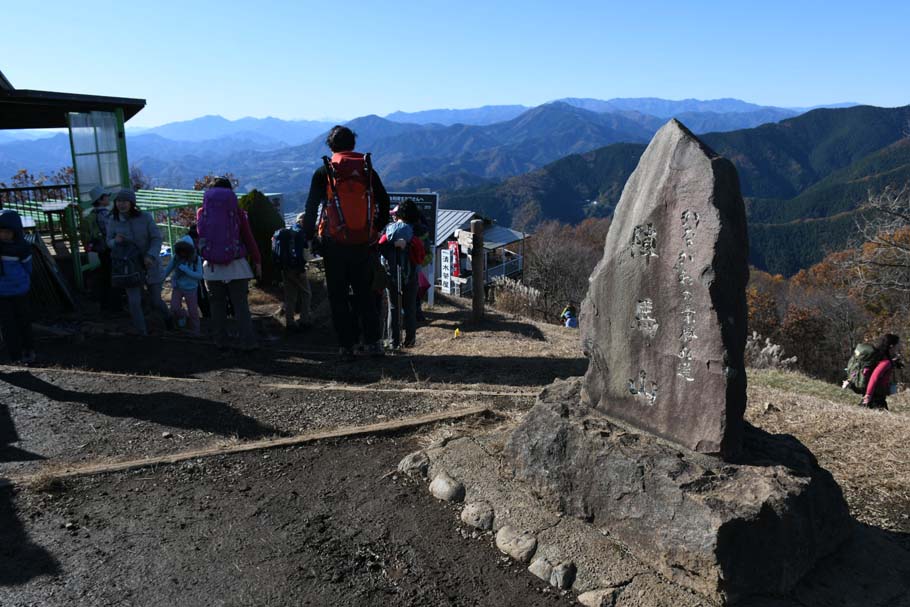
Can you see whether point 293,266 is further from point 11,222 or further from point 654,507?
point 654,507

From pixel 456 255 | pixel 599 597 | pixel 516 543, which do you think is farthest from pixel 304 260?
pixel 456 255

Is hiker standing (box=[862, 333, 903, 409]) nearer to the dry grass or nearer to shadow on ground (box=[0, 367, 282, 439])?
the dry grass

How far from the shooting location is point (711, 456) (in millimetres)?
3494

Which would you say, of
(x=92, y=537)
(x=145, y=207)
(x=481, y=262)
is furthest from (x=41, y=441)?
(x=145, y=207)

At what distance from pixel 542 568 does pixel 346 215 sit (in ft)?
11.5

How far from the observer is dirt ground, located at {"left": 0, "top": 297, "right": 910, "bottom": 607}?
10.7 ft

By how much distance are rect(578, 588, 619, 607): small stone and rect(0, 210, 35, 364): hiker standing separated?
584 centimetres

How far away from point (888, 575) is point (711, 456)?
40.4 inches

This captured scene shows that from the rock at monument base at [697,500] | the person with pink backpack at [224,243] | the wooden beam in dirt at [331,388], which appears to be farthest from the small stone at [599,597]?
the person with pink backpack at [224,243]

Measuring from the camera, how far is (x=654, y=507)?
10.9 ft

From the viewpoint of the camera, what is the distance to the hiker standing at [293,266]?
8.62 m

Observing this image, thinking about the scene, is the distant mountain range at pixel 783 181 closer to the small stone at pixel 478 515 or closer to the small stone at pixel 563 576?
the small stone at pixel 478 515

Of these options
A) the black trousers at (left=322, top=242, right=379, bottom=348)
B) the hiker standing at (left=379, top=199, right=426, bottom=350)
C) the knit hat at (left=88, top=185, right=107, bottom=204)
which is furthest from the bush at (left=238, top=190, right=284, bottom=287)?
the black trousers at (left=322, top=242, right=379, bottom=348)

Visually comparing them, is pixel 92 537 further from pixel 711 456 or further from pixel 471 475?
pixel 711 456
